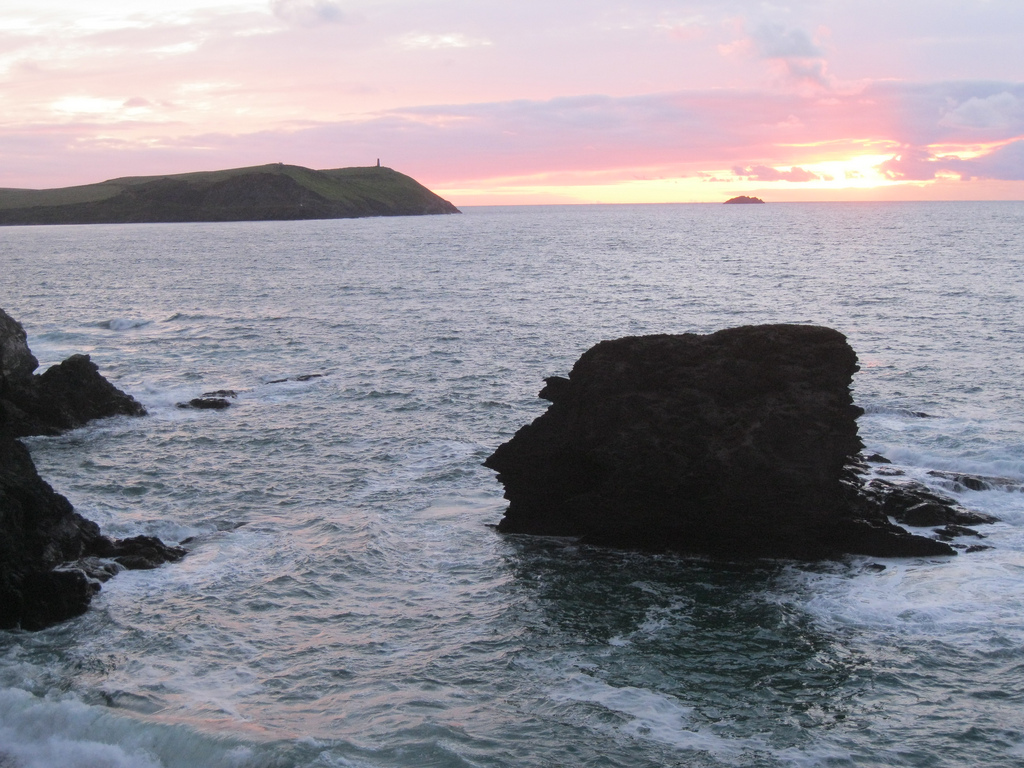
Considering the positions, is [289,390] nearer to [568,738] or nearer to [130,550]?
[130,550]

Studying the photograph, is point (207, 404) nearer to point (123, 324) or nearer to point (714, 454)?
point (714, 454)

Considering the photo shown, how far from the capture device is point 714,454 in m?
20.4

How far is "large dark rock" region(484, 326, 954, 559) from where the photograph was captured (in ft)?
66.5

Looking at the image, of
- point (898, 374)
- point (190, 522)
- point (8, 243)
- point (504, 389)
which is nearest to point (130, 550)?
point (190, 522)

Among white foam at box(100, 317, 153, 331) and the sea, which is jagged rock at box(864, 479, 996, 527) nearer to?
the sea

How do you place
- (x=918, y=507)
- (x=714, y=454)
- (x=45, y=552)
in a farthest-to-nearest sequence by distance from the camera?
1. (x=918, y=507)
2. (x=714, y=454)
3. (x=45, y=552)

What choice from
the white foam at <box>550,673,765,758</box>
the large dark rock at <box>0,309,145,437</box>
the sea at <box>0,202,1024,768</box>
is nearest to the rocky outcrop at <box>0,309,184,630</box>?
the sea at <box>0,202,1024,768</box>

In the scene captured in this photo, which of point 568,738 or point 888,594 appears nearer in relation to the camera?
point 568,738

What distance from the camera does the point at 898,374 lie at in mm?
40344

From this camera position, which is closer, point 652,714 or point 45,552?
point 652,714

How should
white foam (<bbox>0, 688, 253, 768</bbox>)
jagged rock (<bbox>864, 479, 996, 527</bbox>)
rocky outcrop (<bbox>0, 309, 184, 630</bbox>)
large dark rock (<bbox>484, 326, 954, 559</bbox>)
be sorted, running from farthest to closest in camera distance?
jagged rock (<bbox>864, 479, 996, 527</bbox>), large dark rock (<bbox>484, 326, 954, 559</bbox>), rocky outcrop (<bbox>0, 309, 184, 630</bbox>), white foam (<bbox>0, 688, 253, 768</bbox>)

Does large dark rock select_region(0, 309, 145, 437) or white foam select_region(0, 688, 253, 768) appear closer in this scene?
white foam select_region(0, 688, 253, 768)

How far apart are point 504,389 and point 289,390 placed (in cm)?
927

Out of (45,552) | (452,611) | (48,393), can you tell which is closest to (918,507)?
(452,611)
